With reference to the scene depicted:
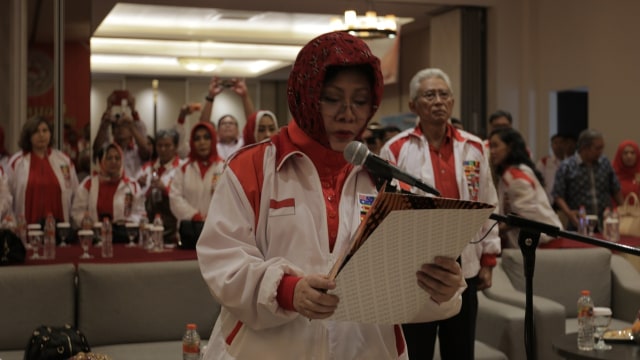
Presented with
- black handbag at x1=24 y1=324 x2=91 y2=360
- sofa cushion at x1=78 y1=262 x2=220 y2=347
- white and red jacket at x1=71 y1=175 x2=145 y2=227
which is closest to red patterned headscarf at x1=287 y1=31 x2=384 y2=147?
black handbag at x1=24 y1=324 x2=91 y2=360

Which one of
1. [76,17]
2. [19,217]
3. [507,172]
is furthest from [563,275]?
[76,17]

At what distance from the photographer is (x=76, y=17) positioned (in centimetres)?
991

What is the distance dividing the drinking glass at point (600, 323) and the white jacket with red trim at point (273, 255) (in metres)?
2.51

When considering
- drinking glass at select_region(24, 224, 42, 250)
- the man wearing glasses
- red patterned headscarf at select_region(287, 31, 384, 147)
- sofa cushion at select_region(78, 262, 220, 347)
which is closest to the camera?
red patterned headscarf at select_region(287, 31, 384, 147)

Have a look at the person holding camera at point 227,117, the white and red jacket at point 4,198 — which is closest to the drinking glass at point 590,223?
the person holding camera at point 227,117

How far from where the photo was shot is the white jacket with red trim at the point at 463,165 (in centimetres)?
376

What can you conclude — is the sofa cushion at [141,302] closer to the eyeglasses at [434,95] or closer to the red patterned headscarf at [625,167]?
the eyeglasses at [434,95]

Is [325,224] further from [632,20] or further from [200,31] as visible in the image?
[200,31]

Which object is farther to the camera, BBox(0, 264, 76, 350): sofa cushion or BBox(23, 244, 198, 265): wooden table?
BBox(23, 244, 198, 265): wooden table

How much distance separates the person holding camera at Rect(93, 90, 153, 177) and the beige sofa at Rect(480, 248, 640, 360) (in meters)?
5.00

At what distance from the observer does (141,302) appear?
14.8 ft

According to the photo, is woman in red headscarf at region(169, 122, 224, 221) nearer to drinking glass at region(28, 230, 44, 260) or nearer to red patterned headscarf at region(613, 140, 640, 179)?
drinking glass at region(28, 230, 44, 260)

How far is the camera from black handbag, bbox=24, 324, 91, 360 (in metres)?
3.59

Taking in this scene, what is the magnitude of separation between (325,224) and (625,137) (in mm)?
9146
